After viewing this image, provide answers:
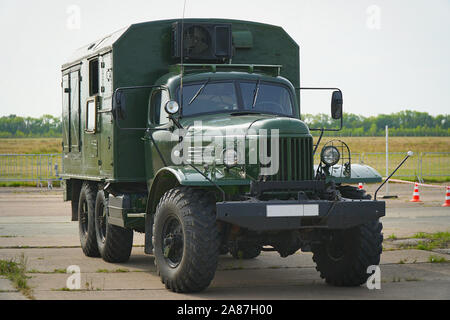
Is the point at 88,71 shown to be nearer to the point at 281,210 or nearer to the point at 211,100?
the point at 211,100

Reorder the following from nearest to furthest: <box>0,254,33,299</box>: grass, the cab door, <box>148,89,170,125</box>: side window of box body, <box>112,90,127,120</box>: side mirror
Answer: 1. <box>0,254,33,299</box>: grass
2. <box>112,90,127,120</box>: side mirror
3. the cab door
4. <box>148,89,170,125</box>: side window of box body

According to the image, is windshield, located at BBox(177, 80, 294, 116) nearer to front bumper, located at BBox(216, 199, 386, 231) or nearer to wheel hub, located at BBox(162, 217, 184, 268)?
wheel hub, located at BBox(162, 217, 184, 268)

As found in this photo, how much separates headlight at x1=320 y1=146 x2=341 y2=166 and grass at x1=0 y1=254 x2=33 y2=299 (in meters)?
3.81

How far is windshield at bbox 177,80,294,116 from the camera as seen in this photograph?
10594 mm

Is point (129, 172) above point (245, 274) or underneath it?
above

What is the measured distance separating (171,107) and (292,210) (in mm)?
2262

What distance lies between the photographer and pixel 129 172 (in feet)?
38.6

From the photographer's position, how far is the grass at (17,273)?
9430 millimetres

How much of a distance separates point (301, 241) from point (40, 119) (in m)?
98.8

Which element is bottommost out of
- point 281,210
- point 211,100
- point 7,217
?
point 7,217

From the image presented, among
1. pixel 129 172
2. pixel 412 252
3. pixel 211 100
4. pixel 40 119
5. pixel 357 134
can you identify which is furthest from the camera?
pixel 40 119

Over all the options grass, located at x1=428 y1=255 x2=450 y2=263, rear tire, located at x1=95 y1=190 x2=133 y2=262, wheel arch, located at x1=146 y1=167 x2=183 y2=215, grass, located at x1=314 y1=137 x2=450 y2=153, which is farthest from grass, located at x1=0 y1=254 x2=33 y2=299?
grass, located at x1=314 y1=137 x2=450 y2=153

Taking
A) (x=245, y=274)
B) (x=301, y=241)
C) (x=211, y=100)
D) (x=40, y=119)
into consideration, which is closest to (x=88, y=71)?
(x=211, y=100)
